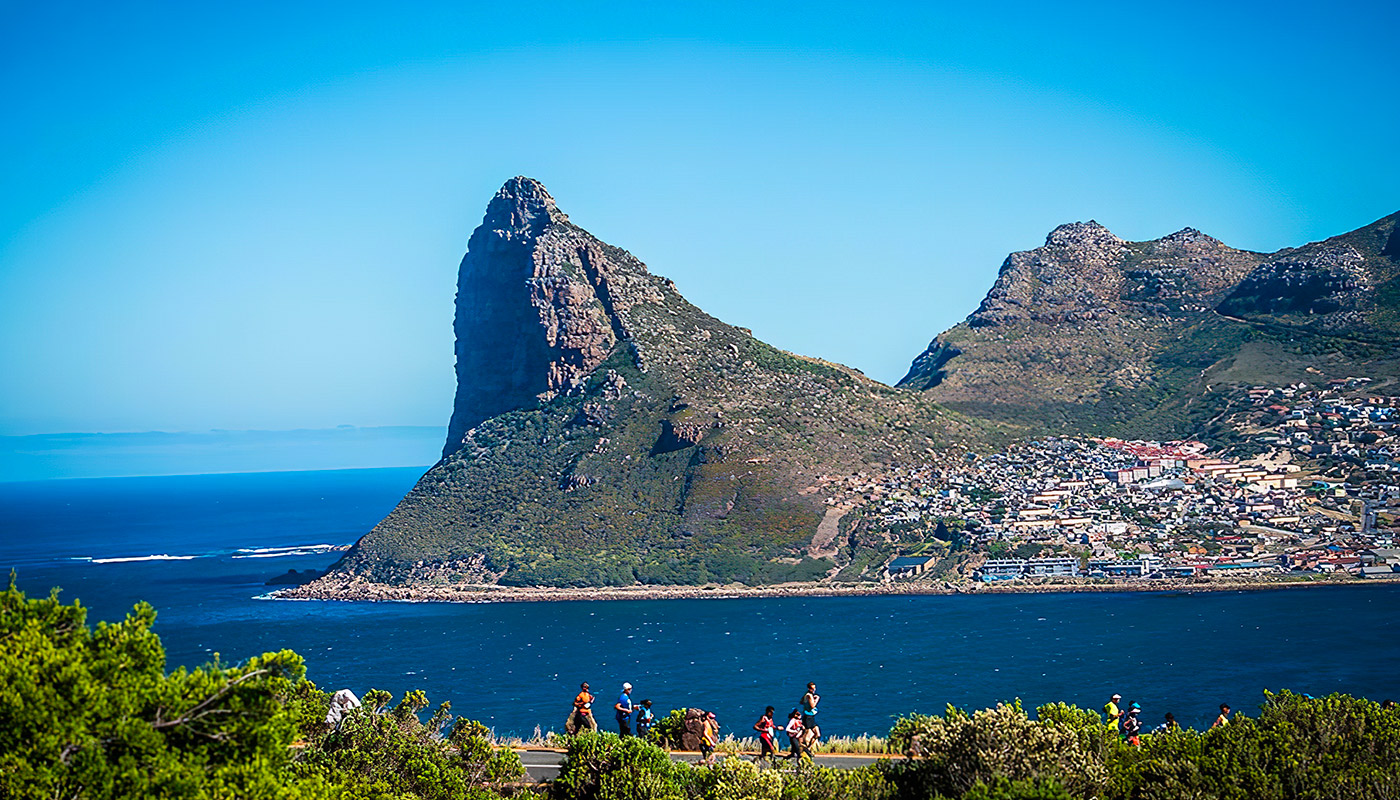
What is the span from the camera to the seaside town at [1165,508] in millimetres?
89688

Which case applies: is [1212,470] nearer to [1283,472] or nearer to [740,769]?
[1283,472]

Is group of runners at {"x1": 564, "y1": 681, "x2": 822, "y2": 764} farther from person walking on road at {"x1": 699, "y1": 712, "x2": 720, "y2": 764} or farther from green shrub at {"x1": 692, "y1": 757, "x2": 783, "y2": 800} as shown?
green shrub at {"x1": 692, "y1": 757, "x2": 783, "y2": 800}

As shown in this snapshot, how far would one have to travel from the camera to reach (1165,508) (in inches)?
3792

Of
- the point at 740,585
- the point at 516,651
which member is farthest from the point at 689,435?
the point at 516,651

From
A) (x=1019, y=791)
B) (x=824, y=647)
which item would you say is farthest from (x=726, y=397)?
(x=1019, y=791)

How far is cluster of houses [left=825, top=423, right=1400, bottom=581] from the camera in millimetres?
89625

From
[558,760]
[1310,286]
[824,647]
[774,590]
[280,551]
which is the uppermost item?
[1310,286]

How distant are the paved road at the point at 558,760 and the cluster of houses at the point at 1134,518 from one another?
230 feet

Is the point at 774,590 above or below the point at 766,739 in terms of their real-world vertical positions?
below

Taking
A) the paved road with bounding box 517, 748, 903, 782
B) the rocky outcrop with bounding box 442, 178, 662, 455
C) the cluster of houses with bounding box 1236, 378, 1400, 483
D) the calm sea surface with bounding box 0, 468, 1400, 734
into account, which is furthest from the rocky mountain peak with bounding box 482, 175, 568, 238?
the paved road with bounding box 517, 748, 903, 782

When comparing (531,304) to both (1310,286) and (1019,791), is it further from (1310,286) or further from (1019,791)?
(1019,791)

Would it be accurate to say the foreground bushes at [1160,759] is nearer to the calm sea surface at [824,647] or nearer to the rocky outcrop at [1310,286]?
the calm sea surface at [824,647]

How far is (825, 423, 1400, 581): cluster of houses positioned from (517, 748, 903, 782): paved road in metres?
70.0

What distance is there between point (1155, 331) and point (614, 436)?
223ft
